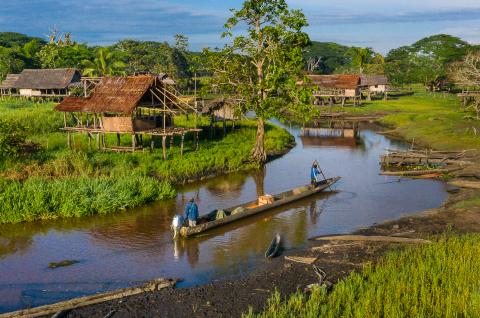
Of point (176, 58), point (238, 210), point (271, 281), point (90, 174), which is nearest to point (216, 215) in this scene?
point (238, 210)

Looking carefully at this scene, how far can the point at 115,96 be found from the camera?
87.9 ft

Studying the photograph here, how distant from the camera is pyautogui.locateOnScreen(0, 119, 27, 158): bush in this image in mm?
21328

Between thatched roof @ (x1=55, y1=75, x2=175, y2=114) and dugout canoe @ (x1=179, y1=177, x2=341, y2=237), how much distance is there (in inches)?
388

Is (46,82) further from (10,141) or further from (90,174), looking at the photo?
(90,174)

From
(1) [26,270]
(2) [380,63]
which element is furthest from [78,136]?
(2) [380,63]

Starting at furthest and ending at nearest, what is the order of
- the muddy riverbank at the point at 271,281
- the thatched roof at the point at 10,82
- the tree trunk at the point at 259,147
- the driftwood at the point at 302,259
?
1. the thatched roof at the point at 10,82
2. the tree trunk at the point at 259,147
3. the driftwood at the point at 302,259
4. the muddy riverbank at the point at 271,281

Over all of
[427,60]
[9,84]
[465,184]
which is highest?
[427,60]

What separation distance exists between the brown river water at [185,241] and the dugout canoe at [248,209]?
348mm

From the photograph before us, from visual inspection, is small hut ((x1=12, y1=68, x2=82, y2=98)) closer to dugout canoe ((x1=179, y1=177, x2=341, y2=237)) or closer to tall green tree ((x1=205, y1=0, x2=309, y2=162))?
tall green tree ((x1=205, y1=0, x2=309, y2=162))

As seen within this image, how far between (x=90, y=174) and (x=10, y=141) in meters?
3.97

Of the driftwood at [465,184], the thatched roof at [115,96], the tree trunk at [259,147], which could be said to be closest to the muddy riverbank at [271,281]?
the driftwood at [465,184]

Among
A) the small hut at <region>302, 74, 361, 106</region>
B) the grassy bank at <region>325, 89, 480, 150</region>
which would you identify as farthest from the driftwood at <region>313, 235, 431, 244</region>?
the small hut at <region>302, 74, 361, 106</region>

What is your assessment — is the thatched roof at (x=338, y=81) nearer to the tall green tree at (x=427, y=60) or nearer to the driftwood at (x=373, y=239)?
the tall green tree at (x=427, y=60)

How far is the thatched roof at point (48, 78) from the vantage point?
53656 millimetres
